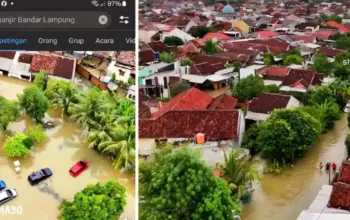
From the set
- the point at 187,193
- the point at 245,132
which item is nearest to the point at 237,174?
the point at 187,193

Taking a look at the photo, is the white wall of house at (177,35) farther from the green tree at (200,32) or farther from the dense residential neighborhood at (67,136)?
the dense residential neighborhood at (67,136)

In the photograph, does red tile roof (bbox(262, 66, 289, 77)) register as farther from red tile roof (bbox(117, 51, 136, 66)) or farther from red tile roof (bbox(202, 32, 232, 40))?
red tile roof (bbox(117, 51, 136, 66))

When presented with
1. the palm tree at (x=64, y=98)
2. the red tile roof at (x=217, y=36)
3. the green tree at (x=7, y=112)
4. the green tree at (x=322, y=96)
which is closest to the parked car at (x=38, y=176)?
the green tree at (x=7, y=112)

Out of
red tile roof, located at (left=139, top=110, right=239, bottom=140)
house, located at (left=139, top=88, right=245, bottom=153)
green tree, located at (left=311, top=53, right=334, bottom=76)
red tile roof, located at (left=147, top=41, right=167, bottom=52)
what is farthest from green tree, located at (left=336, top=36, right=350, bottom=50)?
red tile roof, located at (left=139, top=110, right=239, bottom=140)

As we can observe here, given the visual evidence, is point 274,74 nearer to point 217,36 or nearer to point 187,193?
point 217,36

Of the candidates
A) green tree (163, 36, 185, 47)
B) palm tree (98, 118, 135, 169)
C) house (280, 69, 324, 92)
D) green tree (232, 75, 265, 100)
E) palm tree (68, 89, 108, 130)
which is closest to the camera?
palm tree (98, 118, 135, 169)

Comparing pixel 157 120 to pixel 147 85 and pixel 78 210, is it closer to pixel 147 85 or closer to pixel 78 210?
pixel 147 85
